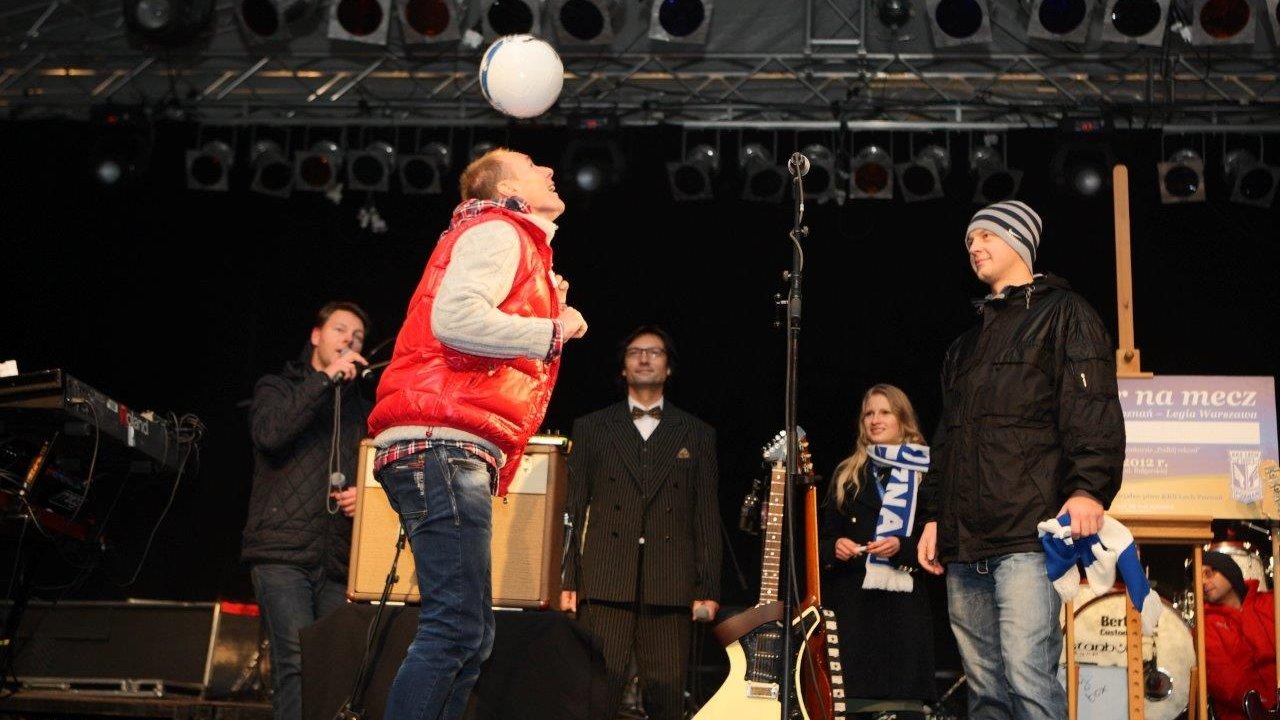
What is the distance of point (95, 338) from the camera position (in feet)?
29.8

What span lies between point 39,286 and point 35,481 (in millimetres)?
3575

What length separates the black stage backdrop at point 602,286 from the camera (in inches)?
337

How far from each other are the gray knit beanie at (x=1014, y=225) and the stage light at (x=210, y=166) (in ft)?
18.0

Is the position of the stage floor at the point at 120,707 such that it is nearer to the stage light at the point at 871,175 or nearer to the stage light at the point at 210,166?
the stage light at the point at 210,166

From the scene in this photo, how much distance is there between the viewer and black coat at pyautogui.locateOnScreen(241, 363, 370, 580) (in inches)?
224

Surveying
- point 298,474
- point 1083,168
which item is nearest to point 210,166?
point 298,474

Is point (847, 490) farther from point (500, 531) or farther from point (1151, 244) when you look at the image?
point (1151, 244)

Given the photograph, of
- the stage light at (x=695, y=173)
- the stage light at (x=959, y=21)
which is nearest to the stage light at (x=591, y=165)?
the stage light at (x=695, y=173)

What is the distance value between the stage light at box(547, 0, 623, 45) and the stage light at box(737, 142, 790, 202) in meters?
1.14

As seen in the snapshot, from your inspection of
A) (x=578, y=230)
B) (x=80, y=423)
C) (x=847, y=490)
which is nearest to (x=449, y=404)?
(x=80, y=423)

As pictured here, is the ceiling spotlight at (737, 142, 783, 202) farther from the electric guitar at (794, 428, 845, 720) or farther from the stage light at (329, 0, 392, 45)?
the electric guitar at (794, 428, 845, 720)

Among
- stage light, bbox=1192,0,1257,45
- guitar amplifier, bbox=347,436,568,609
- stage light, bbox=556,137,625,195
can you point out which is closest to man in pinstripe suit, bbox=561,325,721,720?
guitar amplifier, bbox=347,436,568,609

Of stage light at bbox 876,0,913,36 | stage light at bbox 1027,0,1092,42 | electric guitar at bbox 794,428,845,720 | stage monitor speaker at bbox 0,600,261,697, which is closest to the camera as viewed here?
electric guitar at bbox 794,428,845,720

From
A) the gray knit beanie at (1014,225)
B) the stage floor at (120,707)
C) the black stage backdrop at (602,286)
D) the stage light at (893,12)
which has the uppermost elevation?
the stage light at (893,12)
